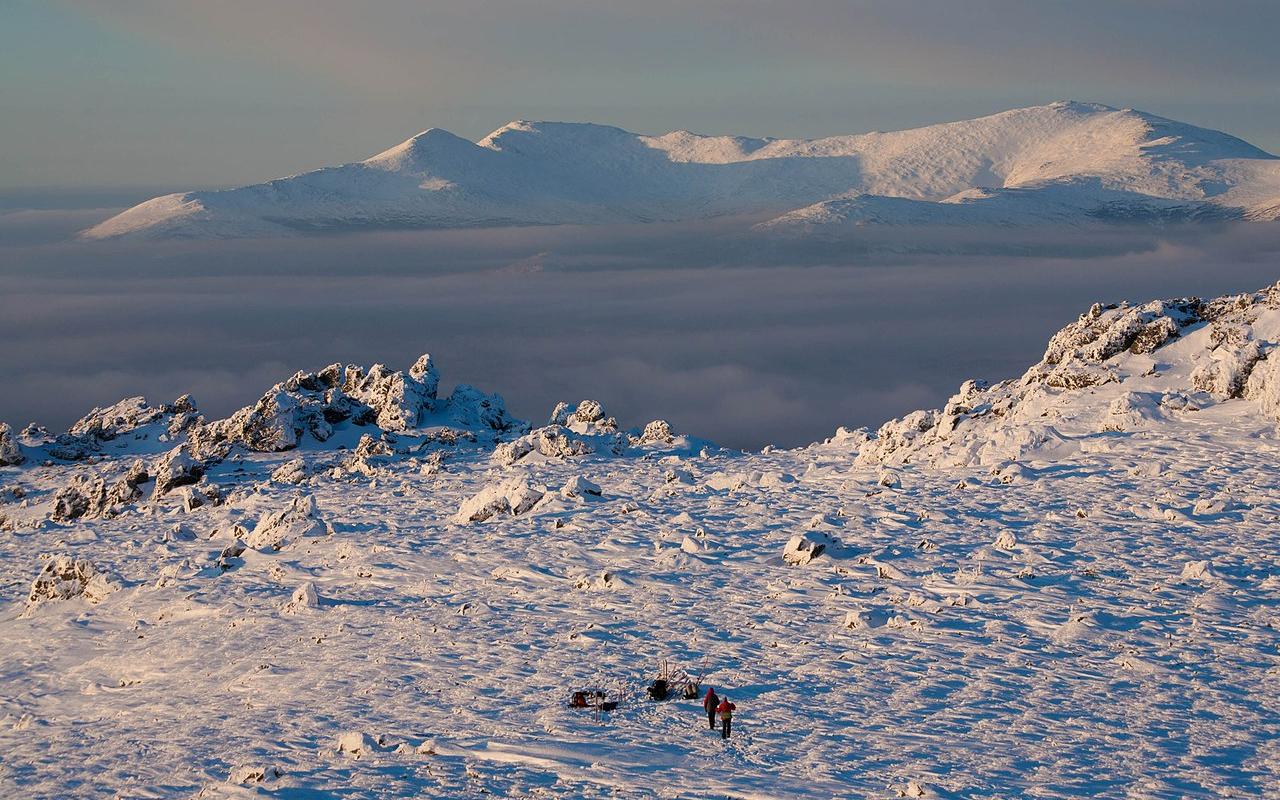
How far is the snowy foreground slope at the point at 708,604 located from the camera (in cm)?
2073

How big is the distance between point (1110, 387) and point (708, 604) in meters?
23.1

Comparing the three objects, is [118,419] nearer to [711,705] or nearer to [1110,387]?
[1110,387]

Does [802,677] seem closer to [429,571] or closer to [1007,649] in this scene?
[1007,649]

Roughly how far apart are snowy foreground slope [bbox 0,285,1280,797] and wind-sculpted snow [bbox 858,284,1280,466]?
6.3 inches

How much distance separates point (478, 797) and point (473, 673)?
20.3 ft

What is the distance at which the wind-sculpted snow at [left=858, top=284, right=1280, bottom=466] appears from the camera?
1618 inches

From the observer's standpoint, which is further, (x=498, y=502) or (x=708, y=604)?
(x=498, y=502)

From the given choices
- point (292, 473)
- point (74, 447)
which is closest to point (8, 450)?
point (74, 447)

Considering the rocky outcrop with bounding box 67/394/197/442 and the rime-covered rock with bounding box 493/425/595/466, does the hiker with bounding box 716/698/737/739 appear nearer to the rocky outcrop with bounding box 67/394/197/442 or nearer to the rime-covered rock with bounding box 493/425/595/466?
the rime-covered rock with bounding box 493/425/595/466

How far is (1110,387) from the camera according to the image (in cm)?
4431

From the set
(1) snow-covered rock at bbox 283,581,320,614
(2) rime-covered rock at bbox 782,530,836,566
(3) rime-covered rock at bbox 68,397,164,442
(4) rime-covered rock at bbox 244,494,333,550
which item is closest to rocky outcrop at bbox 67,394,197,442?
(3) rime-covered rock at bbox 68,397,164,442

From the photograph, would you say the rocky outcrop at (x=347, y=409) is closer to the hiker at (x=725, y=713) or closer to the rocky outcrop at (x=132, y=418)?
the rocky outcrop at (x=132, y=418)

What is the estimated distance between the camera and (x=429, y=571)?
112 ft

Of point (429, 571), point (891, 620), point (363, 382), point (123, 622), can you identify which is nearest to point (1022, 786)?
point (891, 620)
